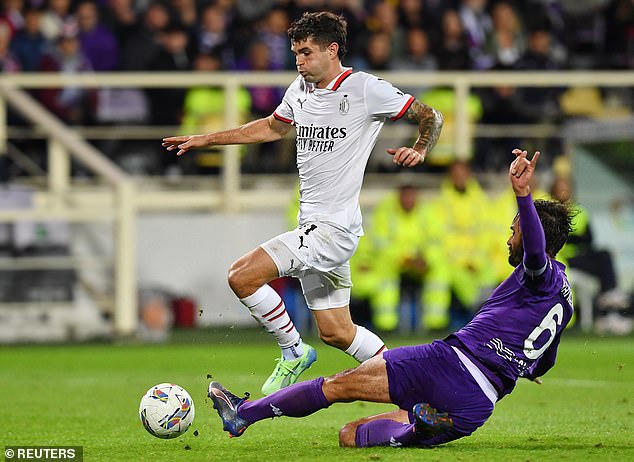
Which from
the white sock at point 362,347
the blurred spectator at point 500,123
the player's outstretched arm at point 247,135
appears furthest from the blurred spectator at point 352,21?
the white sock at point 362,347

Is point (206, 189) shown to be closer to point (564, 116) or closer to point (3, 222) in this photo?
point (3, 222)

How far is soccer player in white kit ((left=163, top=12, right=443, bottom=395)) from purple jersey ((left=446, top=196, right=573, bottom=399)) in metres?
1.33

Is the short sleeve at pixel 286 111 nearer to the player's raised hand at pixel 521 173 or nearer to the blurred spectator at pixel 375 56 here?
the player's raised hand at pixel 521 173

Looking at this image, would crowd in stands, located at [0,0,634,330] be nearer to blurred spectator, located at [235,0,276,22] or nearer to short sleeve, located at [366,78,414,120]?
blurred spectator, located at [235,0,276,22]

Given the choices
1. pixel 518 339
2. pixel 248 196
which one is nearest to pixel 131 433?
pixel 518 339

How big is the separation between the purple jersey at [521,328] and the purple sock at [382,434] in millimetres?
551

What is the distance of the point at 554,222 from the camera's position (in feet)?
21.8

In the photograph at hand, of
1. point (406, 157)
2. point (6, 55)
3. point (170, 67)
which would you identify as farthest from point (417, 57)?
point (406, 157)

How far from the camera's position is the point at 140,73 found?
55.3 feet

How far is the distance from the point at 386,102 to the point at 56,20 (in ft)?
33.6

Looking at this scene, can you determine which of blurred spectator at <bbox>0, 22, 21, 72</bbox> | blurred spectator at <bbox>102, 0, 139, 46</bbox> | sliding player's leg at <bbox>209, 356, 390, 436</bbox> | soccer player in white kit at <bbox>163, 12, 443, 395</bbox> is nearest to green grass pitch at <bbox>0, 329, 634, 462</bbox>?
sliding player's leg at <bbox>209, 356, 390, 436</bbox>

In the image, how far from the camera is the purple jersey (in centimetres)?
663

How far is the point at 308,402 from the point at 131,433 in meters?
1.46

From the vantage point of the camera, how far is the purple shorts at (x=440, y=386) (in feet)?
21.8
